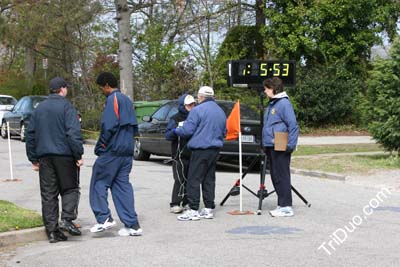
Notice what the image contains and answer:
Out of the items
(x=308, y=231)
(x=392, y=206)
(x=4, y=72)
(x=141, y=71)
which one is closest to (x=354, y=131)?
(x=141, y=71)

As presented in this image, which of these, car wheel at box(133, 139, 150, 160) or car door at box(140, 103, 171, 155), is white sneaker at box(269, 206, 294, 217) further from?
car wheel at box(133, 139, 150, 160)

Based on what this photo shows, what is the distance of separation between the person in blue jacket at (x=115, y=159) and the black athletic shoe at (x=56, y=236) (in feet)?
1.33

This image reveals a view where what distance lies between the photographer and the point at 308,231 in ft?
28.3

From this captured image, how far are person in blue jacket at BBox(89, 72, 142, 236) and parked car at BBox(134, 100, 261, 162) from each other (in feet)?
23.5

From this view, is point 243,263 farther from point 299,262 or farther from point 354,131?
point 354,131

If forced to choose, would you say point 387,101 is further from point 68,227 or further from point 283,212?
point 68,227

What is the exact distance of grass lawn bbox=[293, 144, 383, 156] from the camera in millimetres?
19672

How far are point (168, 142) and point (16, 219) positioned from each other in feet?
27.6

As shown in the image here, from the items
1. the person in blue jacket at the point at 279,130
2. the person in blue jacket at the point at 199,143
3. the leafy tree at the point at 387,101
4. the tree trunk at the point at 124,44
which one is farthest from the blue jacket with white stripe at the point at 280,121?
the tree trunk at the point at 124,44

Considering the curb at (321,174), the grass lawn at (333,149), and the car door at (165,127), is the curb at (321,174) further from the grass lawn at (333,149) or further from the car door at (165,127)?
the grass lawn at (333,149)

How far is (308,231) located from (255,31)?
25.6 m

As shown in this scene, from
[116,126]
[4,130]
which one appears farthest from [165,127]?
[4,130]

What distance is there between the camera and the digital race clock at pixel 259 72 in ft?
39.5

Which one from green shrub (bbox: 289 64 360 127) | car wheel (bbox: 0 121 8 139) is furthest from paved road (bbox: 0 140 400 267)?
green shrub (bbox: 289 64 360 127)
